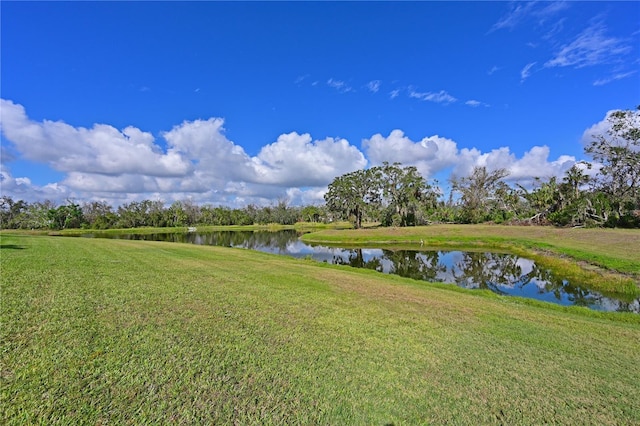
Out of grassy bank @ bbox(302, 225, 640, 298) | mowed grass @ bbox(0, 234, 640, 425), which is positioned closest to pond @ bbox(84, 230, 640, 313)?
grassy bank @ bbox(302, 225, 640, 298)

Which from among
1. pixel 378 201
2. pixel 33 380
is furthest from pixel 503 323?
pixel 378 201

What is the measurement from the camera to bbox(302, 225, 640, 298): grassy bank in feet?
58.1

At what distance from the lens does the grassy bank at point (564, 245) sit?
1772 centimetres

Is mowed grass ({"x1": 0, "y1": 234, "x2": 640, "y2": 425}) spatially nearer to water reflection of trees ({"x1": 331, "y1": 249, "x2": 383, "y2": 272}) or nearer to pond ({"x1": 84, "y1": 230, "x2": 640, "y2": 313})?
pond ({"x1": 84, "y1": 230, "x2": 640, "y2": 313})

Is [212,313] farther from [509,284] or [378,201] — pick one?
[378,201]

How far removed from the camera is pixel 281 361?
4648mm

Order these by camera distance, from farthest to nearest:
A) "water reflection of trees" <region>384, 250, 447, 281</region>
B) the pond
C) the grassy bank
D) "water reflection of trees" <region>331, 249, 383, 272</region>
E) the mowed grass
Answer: "water reflection of trees" <region>331, 249, 383, 272</region>
"water reflection of trees" <region>384, 250, 447, 281</region>
the grassy bank
the pond
the mowed grass

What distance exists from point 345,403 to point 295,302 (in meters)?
3.89

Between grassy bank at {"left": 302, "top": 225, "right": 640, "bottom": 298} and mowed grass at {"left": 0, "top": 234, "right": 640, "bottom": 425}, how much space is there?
13.2m

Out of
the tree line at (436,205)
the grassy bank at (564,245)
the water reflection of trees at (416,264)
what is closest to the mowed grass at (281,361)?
the grassy bank at (564,245)

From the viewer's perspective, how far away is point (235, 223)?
11625 cm

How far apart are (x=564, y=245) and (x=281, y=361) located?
1320 inches

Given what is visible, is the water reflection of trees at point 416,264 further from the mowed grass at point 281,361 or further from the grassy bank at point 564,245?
the mowed grass at point 281,361

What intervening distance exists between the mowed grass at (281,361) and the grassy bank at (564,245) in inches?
520
